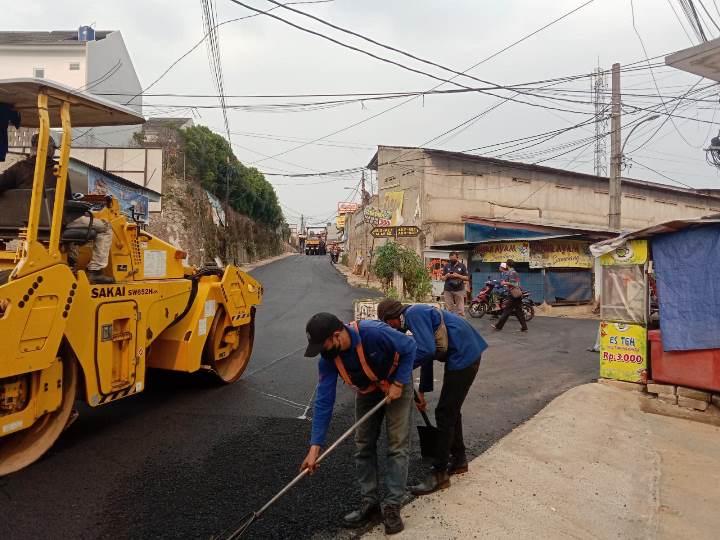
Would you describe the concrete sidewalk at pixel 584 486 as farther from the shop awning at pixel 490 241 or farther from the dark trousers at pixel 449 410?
the shop awning at pixel 490 241

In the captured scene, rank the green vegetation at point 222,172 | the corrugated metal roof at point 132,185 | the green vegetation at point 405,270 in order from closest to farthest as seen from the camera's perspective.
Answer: the green vegetation at point 405,270
the corrugated metal roof at point 132,185
the green vegetation at point 222,172

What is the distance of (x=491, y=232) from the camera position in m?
21.5

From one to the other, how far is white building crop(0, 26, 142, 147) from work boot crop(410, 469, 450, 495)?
30070 millimetres

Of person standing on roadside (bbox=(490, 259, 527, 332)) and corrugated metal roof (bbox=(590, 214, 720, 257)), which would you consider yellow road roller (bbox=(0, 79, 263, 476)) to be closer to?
corrugated metal roof (bbox=(590, 214, 720, 257))

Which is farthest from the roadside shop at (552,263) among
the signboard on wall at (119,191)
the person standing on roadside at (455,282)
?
the signboard on wall at (119,191)

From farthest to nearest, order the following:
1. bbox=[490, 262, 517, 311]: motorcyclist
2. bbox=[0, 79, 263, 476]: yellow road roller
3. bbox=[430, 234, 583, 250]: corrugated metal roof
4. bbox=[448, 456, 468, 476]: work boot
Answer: bbox=[430, 234, 583, 250]: corrugated metal roof
bbox=[490, 262, 517, 311]: motorcyclist
bbox=[448, 456, 468, 476]: work boot
bbox=[0, 79, 263, 476]: yellow road roller

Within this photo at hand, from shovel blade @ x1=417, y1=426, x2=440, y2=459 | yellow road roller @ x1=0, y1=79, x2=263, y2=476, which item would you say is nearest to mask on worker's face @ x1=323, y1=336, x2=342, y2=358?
shovel blade @ x1=417, y1=426, x2=440, y2=459

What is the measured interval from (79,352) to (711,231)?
685 cm

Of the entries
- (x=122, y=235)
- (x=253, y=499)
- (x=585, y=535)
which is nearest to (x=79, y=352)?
(x=122, y=235)

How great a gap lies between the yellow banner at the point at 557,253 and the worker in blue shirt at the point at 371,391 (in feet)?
53.9

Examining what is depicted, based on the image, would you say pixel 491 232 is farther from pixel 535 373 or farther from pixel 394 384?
pixel 394 384

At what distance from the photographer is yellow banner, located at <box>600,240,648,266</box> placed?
6789 millimetres

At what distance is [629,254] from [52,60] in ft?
111

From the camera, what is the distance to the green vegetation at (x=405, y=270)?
14906mm
